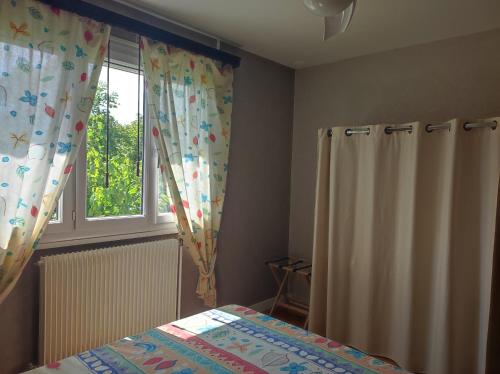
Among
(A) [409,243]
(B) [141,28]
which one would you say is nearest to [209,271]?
(A) [409,243]

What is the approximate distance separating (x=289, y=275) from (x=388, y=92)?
6.45ft

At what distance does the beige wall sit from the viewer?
8.53 feet

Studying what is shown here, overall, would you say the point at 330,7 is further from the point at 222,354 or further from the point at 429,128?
the point at 429,128

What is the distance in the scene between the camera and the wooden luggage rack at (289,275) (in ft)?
10.4

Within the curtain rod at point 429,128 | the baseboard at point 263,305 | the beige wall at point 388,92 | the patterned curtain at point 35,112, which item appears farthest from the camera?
the baseboard at point 263,305

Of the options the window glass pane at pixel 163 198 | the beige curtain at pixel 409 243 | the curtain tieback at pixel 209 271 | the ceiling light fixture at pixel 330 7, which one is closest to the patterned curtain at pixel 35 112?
the window glass pane at pixel 163 198

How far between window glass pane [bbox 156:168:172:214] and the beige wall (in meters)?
1.43

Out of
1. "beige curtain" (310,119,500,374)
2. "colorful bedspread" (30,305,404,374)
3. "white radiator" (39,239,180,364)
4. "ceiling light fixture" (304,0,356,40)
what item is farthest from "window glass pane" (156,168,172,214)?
"ceiling light fixture" (304,0,356,40)

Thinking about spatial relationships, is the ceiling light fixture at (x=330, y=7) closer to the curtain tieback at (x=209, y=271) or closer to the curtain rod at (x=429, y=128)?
the curtain rod at (x=429, y=128)

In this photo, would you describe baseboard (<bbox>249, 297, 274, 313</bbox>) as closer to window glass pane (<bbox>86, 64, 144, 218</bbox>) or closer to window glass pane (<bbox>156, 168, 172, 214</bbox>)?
window glass pane (<bbox>156, 168, 172, 214</bbox>)

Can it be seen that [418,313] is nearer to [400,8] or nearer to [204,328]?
[204,328]

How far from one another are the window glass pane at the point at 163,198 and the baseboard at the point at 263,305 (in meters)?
1.34

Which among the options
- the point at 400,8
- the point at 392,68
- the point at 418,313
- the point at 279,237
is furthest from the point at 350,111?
the point at 418,313

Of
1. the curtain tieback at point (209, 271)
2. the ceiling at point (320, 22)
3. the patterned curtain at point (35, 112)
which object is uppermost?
the ceiling at point (320, 22)
